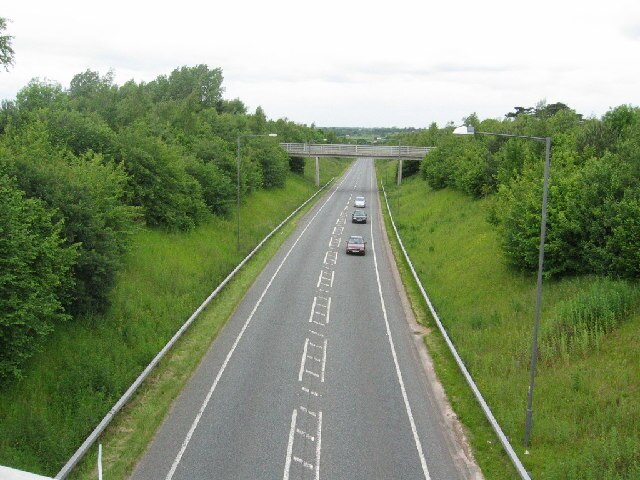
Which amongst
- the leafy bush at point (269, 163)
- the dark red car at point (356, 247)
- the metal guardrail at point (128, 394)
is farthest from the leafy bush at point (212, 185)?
the leafy bush at point (269, 163)

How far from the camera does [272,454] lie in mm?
15430

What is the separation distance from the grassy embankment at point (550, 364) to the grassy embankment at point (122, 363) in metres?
9.77

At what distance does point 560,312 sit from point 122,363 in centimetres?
1637

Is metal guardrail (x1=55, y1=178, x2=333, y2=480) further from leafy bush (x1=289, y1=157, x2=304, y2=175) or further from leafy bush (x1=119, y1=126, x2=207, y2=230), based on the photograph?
leafy bush (x1=289, y1=157, x2=304, y2=175)

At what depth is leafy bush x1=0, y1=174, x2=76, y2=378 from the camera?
15477 millimetres

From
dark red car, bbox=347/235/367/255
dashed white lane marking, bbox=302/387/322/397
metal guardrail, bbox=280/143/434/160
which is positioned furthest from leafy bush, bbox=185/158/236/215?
metal guardrail, bbox=280/143/434/160

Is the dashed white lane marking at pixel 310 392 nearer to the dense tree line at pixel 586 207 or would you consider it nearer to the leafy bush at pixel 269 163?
the dense tree line at pixel 586 207

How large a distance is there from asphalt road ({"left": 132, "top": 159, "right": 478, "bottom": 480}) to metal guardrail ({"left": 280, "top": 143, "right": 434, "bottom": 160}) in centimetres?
4918

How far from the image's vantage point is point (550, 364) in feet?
63.7

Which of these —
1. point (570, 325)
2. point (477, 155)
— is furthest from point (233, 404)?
point (477, 155)

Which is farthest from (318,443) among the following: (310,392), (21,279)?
(21,279)

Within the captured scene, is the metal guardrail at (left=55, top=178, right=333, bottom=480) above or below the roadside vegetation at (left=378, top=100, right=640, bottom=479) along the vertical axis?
below

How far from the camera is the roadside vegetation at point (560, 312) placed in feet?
50.2

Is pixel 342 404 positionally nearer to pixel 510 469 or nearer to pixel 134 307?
pixel 510 469
